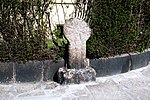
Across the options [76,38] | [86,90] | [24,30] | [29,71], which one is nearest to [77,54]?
[76,38]

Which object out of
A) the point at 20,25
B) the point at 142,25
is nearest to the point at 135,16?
the point at 142,25

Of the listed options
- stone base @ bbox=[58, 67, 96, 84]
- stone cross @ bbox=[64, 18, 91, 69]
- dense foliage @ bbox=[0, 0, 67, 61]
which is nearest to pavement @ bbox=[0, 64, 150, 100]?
stone base @ bbox=[58, 67, 96, 84]

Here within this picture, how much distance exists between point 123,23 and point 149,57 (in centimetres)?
112

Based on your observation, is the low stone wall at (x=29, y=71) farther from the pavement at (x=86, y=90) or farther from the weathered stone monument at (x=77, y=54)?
the weathered stone monument at (x=77, y=54)

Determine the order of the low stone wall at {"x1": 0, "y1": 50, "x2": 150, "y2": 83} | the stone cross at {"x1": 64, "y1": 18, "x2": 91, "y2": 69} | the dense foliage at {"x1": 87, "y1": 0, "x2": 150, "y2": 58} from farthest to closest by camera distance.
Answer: the dense foliage at {"x1": 87, "y1": 0, "x2": 150, "y2": 58}
the low stone wall at {"x1": 0, "y1": 50, "x2": 150, "y2": 83}
the stone cross at {"x1": 64, "y1": 18, "x2": 91, "y2": 69}

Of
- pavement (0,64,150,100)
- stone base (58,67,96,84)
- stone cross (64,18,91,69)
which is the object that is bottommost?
pavement (0,64,150,100)

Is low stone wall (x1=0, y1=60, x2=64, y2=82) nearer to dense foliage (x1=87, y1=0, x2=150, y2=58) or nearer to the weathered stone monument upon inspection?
the weathered stone monument

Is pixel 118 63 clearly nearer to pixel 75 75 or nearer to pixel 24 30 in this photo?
pixel 75 75

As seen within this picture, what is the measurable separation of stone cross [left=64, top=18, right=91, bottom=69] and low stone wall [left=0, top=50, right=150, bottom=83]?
0.90ft

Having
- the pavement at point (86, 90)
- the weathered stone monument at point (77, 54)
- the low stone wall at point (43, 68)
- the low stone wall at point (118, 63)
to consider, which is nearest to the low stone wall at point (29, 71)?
the low stone wall at point (43, 68)

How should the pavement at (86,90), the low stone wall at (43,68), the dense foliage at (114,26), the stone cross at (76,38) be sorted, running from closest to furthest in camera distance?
the pavement at (86,90)
the stone cross at (76,38)
the low stone wall at (43,68)
the dense foliage at (114,26)

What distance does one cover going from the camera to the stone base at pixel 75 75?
4367mm

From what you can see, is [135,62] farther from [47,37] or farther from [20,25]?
[20,25]

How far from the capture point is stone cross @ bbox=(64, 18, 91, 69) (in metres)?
4.27
